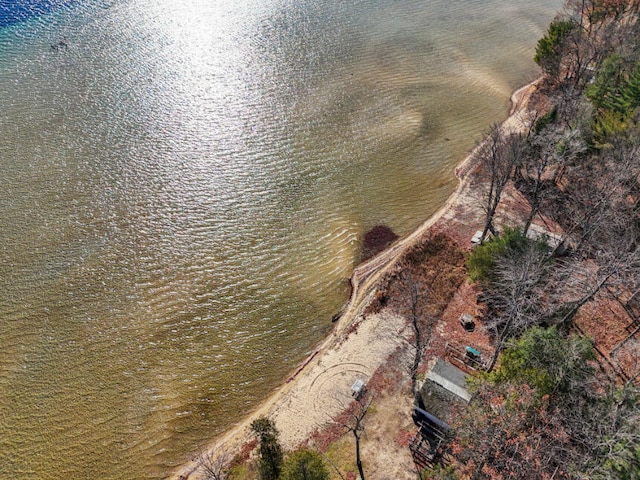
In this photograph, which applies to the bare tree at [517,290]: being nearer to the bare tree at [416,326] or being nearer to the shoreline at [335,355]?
the bare tree at [416,326]

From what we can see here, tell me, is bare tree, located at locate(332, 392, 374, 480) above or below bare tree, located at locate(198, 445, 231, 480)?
below

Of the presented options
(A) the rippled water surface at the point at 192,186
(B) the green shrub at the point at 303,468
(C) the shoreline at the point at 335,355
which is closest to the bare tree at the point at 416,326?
(C) the shoreline at the point at 335,355

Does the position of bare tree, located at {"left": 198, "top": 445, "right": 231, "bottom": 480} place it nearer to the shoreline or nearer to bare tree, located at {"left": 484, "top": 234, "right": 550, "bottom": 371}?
the shoreline

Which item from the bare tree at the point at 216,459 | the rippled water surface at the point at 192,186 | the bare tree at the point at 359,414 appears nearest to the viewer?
the bare tree at the point at 216,459

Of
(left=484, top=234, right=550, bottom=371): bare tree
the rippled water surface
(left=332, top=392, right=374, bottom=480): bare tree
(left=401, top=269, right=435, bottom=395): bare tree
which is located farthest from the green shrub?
Result: (left=484, top=234, right=550, bottom=371): bare tree

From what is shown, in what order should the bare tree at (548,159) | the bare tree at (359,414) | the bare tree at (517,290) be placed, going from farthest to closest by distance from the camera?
the bare tree at (548,159)
the bare tree at (517,290)
the bare tree at (359,414)

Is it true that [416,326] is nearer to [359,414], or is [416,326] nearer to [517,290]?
[359,414]

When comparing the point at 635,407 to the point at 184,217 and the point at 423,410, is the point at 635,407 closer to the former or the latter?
the point at 423,410
